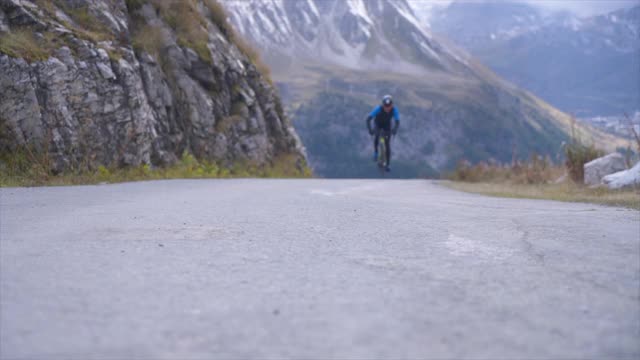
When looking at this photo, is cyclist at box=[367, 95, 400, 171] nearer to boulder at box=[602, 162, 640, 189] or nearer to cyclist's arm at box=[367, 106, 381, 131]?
cyclist's arm at box=[367, 106, 381, 131]

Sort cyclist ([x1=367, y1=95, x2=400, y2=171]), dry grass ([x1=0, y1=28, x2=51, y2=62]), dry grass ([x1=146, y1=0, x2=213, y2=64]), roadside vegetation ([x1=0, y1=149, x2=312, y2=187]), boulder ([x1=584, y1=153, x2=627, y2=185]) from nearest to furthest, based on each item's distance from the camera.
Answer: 1. roadside vegetation ([x1=0, y1=149, x2=312, y2=187])
2. dry grass ([x1=0, y1=28, x2=51, y2=62])
3. boulder ([x1=584, y1=153, x2=627, y2=185])
4. cyclist ([x1=367, y1=95, x2=400, y2=171])
5. dry grass ([x1=146, y1=0, x2=213, y2=64])

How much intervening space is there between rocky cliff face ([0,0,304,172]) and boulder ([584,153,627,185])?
31.8 ft

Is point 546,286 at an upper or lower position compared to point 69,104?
lower

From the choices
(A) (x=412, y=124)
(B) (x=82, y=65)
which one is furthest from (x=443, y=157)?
(B) (x=82, y=65)

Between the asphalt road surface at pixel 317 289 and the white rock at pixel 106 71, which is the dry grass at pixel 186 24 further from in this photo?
the asphalt road surface at pixel 317 289

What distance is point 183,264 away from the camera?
11.6 feet

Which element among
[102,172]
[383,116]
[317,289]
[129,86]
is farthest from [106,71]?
[317,289]

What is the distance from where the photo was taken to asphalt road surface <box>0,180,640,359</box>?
233 cm

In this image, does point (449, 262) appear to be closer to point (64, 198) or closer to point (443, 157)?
point (64, 198)

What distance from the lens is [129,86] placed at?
14.0m

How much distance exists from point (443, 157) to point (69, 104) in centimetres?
18034

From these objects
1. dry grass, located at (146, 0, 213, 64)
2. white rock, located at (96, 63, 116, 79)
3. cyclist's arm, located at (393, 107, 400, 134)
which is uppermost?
dry grass, located at (146, 0, 213, 64)

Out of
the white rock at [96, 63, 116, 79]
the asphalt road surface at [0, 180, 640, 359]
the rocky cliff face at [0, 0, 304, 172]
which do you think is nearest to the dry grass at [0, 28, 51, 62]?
the rocky cliff face at [0, 0, 304, 172]

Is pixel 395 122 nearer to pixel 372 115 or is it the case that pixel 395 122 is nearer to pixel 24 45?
pixel 372 115
